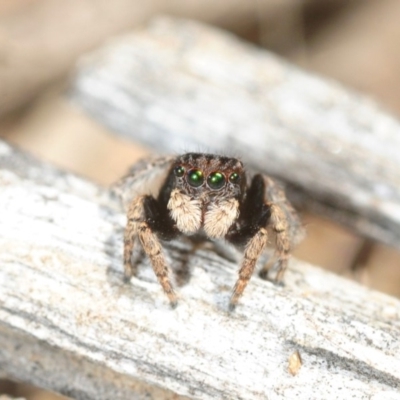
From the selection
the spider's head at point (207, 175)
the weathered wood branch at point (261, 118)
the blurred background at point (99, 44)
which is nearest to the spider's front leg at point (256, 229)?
the spider's head at point (207, 175)

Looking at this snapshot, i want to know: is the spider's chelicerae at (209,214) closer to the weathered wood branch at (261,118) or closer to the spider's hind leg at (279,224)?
the spider's hind leg at (279,224)

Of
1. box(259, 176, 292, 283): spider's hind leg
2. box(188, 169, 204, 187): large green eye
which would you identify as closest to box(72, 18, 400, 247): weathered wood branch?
box(259, 176, 292, 283): spider's hind leg

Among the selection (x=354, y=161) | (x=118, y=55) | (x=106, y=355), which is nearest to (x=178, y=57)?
(x=118, y=55)

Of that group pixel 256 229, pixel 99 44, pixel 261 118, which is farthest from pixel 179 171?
pixel 99 44

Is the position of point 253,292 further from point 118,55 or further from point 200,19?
point 200,19

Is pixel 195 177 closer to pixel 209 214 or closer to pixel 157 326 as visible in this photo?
pixel 209 214

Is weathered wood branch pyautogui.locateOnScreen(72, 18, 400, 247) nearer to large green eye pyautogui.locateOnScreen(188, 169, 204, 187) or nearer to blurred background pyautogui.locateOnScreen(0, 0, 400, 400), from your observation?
large green eye pyautogui.locateOnScreen(188, 169, 204, 187)
